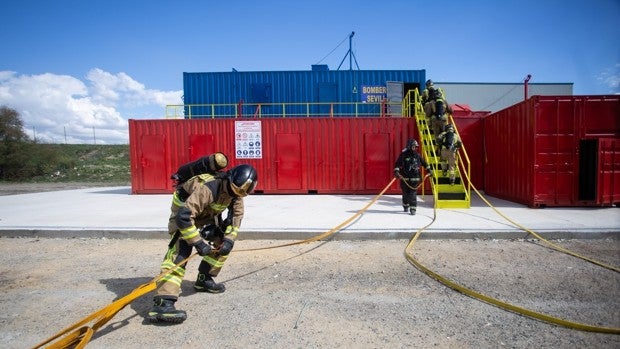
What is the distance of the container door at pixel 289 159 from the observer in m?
12.8

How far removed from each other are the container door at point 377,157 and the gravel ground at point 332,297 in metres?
6.82

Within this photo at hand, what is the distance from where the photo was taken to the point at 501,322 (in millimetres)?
3141

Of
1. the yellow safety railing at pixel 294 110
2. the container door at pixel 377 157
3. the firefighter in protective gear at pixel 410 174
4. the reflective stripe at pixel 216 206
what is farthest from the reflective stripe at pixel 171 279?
the yellow safety railing at pixel 294 110

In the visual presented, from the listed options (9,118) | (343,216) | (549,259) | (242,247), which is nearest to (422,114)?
(343,216)

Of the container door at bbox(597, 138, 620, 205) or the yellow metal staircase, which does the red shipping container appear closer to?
the container door at bbox(597, 138, 620, 205)

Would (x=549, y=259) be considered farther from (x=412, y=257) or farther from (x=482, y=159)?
(x=482, y=159)

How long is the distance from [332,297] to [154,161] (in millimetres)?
11694

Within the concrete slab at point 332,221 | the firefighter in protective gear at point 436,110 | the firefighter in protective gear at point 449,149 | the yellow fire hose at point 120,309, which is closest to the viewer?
the yellow fire hose at point 120,309

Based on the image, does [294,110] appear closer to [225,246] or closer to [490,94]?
[225,246]

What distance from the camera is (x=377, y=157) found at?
12.6 m

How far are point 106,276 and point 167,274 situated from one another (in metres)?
2.00

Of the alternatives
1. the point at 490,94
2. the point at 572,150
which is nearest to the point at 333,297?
the point at 572,150

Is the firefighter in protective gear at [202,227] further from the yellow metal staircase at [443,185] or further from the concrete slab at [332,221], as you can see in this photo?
the yellow metal staircase at [443,185]

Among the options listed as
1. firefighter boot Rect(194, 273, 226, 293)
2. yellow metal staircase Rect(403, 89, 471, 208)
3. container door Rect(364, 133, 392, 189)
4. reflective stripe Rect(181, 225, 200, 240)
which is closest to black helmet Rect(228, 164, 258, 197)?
reflective stripe Rect(181, 225, 200, 240)
